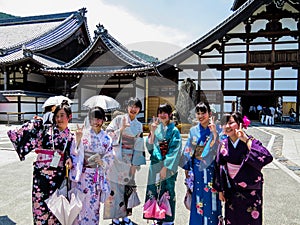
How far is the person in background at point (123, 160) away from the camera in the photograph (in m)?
3.05

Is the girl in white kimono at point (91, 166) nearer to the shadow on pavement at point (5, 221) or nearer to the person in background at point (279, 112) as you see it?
the shadow on pavement at point (5, 221)

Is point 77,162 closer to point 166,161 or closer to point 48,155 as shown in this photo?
point 48,155

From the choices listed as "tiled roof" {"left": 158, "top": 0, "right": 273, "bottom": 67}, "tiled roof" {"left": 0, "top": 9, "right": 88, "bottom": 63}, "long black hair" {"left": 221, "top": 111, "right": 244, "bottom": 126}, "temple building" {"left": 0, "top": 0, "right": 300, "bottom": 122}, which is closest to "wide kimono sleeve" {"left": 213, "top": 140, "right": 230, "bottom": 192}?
"long black hair" {"left": 221, "top": 111, "right": 244, "bottom": 126}

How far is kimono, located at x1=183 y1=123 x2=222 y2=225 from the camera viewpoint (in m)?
2.57

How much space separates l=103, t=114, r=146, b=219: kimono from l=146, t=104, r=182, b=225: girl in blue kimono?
29 cm

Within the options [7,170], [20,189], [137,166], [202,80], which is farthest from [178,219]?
[202,80]

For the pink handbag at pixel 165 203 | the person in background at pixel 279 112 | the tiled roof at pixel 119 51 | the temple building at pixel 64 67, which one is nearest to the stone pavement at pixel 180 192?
the pink handbag at pixel 165 203

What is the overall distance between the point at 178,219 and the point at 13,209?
248 cm

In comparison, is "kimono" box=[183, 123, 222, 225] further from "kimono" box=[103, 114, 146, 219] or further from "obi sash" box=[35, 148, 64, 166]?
"obi sash" box=[35, 148, 64, 166]

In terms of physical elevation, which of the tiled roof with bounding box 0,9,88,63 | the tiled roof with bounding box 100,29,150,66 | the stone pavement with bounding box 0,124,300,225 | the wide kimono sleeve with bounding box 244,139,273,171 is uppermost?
the tiled roof with bounding box 0,9,88,63

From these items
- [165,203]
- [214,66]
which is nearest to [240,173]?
[165,203]

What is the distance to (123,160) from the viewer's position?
10.2 feet

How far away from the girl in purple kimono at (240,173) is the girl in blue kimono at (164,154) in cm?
60

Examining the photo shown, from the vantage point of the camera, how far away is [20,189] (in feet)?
14.3
